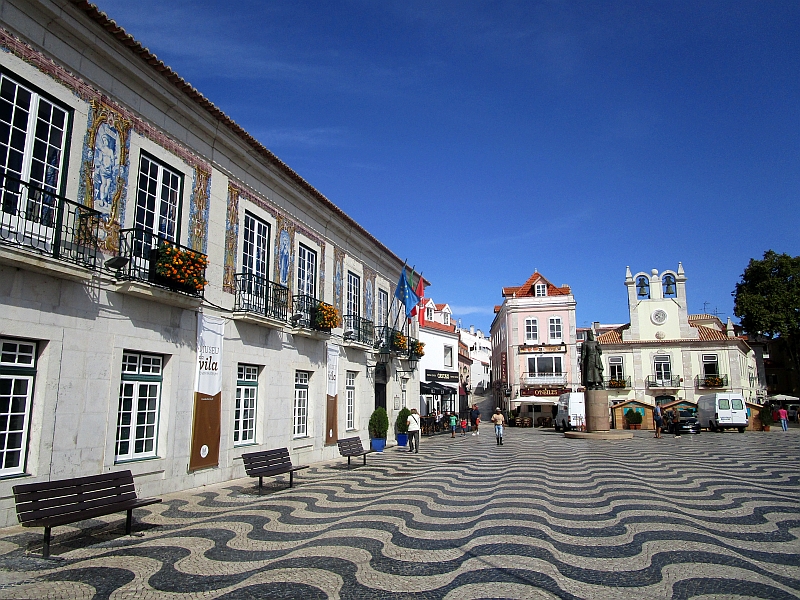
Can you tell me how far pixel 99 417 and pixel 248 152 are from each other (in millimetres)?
7187

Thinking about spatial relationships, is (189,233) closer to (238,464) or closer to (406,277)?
(238,464)

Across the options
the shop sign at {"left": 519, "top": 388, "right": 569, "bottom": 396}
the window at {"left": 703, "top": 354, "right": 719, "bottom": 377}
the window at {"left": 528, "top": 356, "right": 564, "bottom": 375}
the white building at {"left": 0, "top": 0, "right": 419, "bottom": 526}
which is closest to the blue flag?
the white building at {"left": 0, "top": 0, "right": 419, "bottom": 526}

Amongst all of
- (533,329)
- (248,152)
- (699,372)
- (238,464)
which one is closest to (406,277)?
(248,152)

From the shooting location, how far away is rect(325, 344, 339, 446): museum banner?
17047 millimetres

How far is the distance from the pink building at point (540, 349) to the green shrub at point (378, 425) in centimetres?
2432

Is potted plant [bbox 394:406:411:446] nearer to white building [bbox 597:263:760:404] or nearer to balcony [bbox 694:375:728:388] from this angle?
white building [bbox 597:263:760:404]

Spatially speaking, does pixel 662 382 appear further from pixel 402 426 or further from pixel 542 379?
pixel 402 426

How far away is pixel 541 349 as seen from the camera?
42969 millimetres

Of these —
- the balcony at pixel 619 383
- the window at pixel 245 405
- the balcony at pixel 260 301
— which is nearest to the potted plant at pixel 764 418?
the balcony at pixel 619 383

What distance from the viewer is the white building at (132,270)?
8117 millimetres

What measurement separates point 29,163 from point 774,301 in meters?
48.7

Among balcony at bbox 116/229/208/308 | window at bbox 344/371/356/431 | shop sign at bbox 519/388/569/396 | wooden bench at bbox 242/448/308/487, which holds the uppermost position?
balcony at bbox 116/229/208/308

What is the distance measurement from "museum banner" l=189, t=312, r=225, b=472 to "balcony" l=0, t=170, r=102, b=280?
310 cm

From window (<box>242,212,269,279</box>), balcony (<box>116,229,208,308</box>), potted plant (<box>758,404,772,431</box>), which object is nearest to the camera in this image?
balcony (<box>116,229,208,308</box>)
